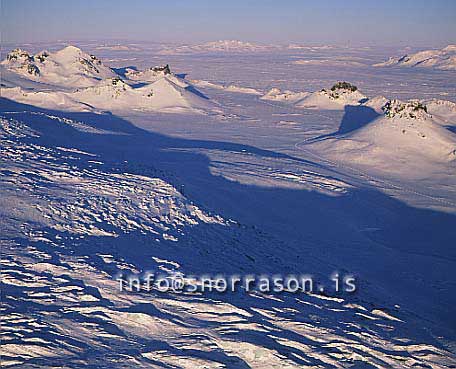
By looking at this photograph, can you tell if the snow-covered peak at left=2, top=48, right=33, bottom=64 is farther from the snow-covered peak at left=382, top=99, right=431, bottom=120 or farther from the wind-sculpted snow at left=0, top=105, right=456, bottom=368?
the wind-sculpted snow at left=0, top=105, right=456, bottom=368

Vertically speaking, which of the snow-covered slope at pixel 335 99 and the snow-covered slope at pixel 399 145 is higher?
the snow-covered slope at pixel 335 99

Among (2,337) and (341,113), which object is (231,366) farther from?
(341,113)

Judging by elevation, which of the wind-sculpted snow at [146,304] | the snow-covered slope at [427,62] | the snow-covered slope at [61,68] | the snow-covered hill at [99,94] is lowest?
the wind-sculpted snow at [146,304]

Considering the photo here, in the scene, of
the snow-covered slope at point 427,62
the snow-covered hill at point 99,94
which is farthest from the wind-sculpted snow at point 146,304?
the snow-covered slope at point 427,62

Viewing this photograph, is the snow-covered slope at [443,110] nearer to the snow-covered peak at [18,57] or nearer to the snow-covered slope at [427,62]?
the snow-covered peak at [18,57]

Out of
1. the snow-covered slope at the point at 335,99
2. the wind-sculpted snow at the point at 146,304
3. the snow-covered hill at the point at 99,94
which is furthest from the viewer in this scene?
the snow-covered slope at the point at 335,99

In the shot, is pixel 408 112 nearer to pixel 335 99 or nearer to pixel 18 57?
pixel 335 99

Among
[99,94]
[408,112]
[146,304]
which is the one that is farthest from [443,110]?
[146,304]

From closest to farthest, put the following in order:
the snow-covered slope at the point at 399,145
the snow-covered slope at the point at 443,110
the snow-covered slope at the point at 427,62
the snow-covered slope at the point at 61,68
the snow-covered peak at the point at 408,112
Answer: the snow-covered slope at the point at 399,145 < the snow-covered peak at the point at 408,112 < the snow-covered slope at the point at 443,110 < the snow-covered slope at the point at 61,68 < the snow-covered slope at the point at 427,62
